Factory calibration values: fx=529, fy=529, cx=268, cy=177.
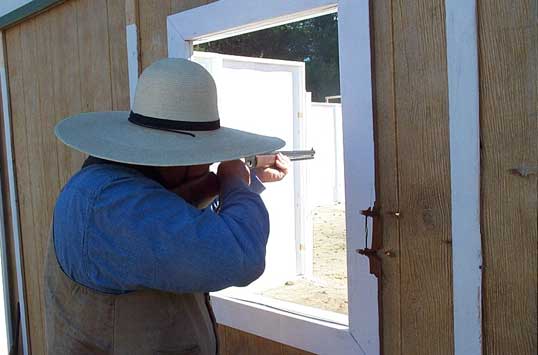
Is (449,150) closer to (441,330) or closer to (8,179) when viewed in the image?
(441,330)

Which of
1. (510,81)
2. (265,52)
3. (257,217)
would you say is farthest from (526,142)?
(265,52)

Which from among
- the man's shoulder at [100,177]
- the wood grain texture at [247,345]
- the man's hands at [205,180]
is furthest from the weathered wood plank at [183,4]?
the wood grain texture at [247,345]

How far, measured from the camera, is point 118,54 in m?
2.37

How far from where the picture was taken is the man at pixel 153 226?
1.11 meters

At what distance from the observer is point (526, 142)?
1.14 m

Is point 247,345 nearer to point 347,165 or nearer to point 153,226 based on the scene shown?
point 347,165

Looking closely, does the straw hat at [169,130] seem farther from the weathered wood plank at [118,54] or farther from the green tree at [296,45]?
the green tree at [296,45]

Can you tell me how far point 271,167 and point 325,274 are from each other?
126 inches

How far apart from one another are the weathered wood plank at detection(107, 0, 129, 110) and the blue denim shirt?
4.03 feet

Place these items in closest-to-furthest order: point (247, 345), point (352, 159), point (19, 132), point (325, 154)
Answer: point (352, 159)
point (247, 345)
point (19, 132)
point (325, 154)

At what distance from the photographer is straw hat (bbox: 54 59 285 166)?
117 cm

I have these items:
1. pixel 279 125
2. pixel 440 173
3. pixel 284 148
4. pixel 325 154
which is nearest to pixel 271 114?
pixel 279 125

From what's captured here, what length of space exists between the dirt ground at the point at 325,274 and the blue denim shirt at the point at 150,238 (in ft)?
6.60

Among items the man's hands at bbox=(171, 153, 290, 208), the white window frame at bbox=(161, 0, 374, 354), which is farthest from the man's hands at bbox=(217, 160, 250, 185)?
the white window frame at bbox=(161, 0, 374, 354)
